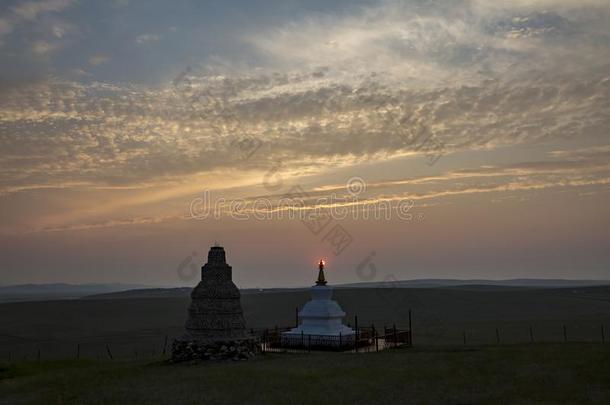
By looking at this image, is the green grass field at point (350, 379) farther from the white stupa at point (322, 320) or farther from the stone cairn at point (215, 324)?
the white stupa at point (322, 320)

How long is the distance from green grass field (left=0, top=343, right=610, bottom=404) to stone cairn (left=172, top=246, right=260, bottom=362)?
1306mm

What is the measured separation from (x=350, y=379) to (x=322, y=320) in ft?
42.7

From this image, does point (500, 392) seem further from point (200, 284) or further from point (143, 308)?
point (143, 308)

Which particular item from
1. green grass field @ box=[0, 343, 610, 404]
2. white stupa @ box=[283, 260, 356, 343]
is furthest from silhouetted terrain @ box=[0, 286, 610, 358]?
green grass field @ box=[0, 343, 610, 404]

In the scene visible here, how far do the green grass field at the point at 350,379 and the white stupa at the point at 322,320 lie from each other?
16.3ft

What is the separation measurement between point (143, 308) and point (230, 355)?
69.1 meters

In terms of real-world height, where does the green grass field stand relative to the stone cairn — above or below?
below

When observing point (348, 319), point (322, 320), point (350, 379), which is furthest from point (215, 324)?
point (348, 319)

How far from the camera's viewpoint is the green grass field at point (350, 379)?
22.4 meters

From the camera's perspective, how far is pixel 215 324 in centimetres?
3384

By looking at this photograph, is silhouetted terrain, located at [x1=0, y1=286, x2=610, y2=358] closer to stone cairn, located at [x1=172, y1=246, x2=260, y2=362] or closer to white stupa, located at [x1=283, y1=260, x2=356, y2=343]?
white stupa, located at [x1=283, y1=260, x2=356, y2=343]

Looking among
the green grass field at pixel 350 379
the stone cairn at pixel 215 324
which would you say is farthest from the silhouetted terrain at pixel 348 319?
the green grass field at pixel 350 379

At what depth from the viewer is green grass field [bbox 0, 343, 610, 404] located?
22.4 meters

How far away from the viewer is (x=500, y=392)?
22562 mm
